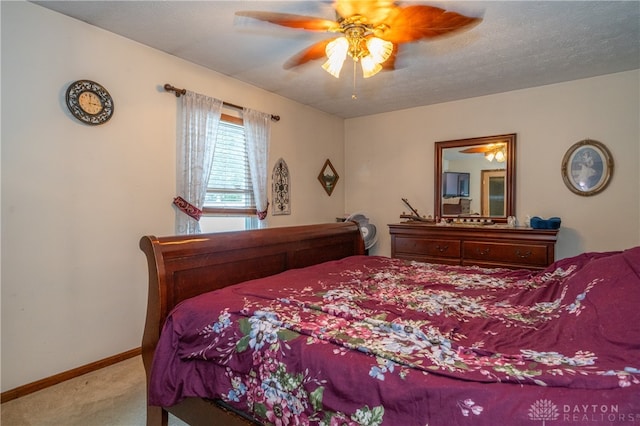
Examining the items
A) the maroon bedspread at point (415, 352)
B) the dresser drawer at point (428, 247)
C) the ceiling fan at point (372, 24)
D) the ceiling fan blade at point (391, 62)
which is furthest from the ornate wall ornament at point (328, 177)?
the maroon bedspread at point (415, 352)

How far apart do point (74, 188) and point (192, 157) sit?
924 mm

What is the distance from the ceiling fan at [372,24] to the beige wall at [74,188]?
114cm

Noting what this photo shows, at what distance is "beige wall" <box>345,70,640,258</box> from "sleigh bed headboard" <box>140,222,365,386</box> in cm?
224

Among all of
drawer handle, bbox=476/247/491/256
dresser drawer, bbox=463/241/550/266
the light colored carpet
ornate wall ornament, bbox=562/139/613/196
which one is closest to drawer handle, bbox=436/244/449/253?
dresser drawer, bbox=463/241/550/266

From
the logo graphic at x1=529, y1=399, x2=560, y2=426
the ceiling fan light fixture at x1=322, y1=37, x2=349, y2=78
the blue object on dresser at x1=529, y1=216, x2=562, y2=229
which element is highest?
the ceiling fan light fixture at x1=322, y1=37, x2=349, y2=78

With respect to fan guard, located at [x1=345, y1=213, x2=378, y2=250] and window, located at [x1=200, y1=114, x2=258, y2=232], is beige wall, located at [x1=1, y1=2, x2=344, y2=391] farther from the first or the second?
fan guard, located at [x1=345, y1=213, x2=378, y2=250]

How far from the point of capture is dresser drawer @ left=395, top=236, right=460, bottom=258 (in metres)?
3.70

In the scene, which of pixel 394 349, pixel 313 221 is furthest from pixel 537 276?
pixel 313 221

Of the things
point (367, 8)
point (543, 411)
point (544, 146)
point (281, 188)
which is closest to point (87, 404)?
point (543, 411)

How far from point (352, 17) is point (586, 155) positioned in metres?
2.90

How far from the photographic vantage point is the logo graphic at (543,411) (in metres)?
0.79

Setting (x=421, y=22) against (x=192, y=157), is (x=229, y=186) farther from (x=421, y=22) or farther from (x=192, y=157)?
(x=421, y=22)

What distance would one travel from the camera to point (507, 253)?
341 centimetres

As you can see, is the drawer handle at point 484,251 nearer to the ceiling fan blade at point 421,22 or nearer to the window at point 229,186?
the ceiling fan blade at point 421,22
